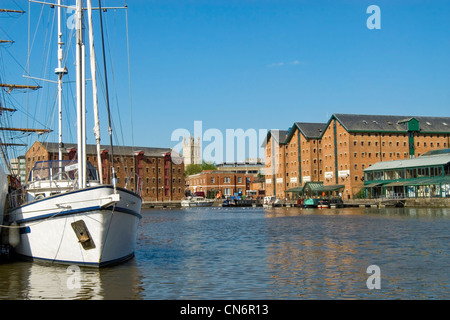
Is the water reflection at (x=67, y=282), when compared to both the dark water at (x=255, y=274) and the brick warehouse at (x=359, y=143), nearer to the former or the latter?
the dark water at (x=255, y=274)

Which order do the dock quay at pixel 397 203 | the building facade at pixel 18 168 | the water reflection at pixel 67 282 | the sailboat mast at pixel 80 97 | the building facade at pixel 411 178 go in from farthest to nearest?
the building facade at pixel 411 178, the dock quay at pixel 397 203, the building facade at pixel 18 168, the sailboat mast at pixel 80 97, the water reflection at pixel 67 282

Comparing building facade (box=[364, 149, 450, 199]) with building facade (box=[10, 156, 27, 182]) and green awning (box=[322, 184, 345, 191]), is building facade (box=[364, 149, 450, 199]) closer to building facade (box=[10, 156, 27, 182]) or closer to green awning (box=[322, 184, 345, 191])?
green awning (box=[322, 184, 345, 191])

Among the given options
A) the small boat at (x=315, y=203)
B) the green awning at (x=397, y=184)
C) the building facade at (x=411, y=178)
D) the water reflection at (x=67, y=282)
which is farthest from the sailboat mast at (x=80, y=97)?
the green awning at (x=397, y=184)

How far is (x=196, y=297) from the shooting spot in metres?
16.9

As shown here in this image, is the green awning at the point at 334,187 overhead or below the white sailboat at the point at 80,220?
overhead

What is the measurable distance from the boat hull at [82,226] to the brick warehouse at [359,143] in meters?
98.7

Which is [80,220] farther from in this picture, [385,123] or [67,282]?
[385,123]

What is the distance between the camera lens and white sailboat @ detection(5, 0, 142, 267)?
830 inches

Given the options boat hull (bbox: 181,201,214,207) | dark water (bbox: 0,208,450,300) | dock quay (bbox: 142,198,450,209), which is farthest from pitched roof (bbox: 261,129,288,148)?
dark water (bbox: 0,208,450,300)

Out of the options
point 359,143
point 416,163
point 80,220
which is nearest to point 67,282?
point 80,220

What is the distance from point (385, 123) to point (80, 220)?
108 metres

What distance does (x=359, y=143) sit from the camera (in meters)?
117

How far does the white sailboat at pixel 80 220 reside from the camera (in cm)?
2109
